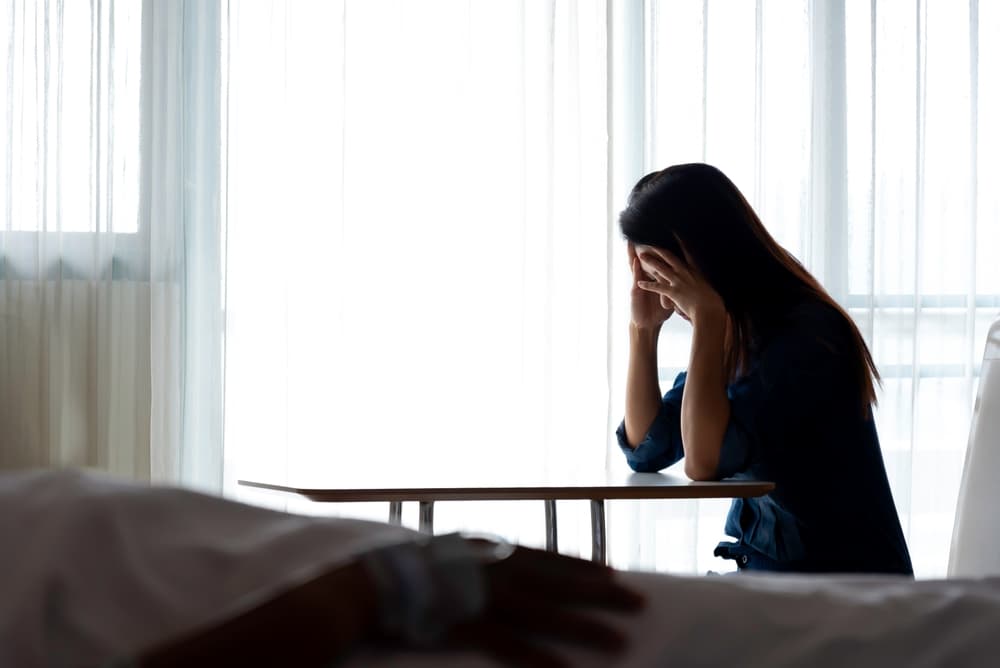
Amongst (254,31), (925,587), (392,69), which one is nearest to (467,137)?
(392,69)

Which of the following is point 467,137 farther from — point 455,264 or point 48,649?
point 48,649

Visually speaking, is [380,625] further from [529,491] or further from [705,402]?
[705,402]

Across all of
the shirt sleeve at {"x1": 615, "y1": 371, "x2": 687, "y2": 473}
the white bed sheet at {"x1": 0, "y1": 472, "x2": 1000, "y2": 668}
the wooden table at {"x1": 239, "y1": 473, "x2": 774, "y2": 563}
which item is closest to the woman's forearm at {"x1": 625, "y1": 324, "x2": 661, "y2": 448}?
the shirt sleeve at {"x1": 615, "y1": 371, "x2": 687, "y2": 473}

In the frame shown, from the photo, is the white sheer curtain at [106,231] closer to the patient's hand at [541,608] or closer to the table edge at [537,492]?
the table edge at [537,492]

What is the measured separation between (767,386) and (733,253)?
0.23m

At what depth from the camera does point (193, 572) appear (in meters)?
0.50

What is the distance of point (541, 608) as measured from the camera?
0.52 m

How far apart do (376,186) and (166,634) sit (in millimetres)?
2641

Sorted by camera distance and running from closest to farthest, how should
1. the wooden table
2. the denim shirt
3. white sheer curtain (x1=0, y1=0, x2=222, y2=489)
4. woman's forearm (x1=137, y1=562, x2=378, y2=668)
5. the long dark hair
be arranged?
1. woman's forearm (x1=137, y1=562, x2=378, y2=668)
2. the wooden table
3. the denim shirt
4. the long dark hair
5. white sheer curtain (x1=0, y1=0, x2=222, y2=489)

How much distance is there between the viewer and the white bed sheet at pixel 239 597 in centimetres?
48

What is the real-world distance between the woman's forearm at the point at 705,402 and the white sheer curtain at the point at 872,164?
139 cm

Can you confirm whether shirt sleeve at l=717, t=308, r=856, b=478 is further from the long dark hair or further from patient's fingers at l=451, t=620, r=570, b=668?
patient's fingers at l=451, t=620, r=570, b=668

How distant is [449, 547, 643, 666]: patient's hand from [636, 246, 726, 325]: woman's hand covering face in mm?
1246

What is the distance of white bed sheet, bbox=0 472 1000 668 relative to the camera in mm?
477
